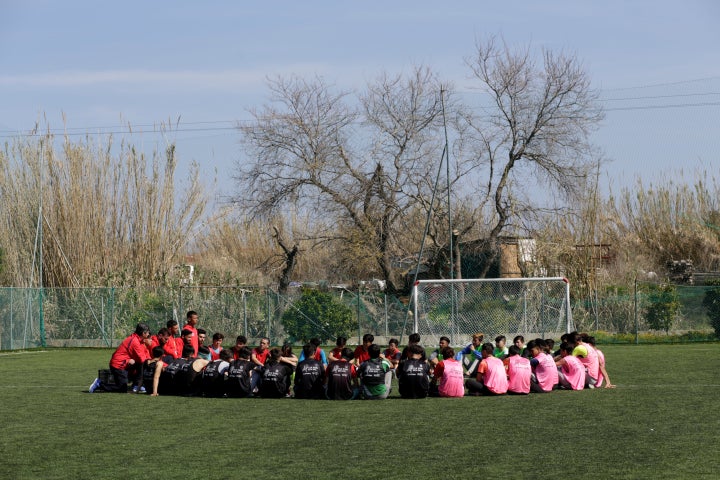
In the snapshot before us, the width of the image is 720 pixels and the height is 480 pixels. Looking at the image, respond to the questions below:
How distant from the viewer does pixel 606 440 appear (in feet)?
35.8

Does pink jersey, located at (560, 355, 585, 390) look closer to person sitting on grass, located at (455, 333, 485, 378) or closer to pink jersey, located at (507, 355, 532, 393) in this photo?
pink jersey, located at (507, 355, 532, 393)

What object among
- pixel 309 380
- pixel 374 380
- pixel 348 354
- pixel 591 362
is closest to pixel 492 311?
pixel 591 362

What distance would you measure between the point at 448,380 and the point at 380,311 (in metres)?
18.6

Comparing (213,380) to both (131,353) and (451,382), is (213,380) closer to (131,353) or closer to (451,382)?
(131,353)

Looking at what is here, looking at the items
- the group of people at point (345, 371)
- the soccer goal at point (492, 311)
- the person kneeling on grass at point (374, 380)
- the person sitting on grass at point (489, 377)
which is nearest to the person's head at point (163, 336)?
the group of people at point (345, 371)

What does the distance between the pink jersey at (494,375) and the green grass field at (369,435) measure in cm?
58

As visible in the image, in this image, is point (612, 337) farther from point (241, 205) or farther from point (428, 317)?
point (241, 205)

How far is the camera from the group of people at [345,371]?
16.4m

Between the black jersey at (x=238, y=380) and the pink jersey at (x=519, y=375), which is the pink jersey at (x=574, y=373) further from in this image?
the black jersey at (x=238, y=380)

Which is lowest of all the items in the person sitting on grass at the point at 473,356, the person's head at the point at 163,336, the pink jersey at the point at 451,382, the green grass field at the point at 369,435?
the green grass field at the point at 369,435

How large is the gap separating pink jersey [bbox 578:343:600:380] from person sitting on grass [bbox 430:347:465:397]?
2.50 meters

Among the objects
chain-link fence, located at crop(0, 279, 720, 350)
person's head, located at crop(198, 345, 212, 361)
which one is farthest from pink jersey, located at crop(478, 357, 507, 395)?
chain-link fence, located at crop(0, 279, 720, 350)

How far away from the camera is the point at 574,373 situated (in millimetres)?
17125

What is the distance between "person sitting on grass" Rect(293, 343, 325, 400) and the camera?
16.5 m
